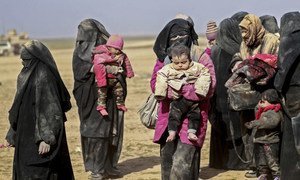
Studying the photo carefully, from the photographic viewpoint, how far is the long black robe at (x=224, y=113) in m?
8.45

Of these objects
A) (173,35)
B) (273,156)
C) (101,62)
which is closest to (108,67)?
(101,62)

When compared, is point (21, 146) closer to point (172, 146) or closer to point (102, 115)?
point (172, 146)

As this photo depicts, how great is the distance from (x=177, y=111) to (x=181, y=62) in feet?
1.52

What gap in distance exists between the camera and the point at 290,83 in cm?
532

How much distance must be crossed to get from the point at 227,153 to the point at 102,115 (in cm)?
184

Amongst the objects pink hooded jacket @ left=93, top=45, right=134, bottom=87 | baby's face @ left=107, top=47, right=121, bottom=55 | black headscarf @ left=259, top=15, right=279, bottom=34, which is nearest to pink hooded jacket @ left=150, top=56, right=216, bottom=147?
pink hooded jacket @ left=93, top=45, right=134, bottom=87

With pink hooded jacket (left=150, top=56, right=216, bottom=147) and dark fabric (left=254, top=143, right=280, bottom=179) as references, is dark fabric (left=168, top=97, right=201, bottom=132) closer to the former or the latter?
pink hooded jacket (left=150, top=56, right=216, bottom=147)

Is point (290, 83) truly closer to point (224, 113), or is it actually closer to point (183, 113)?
point (183, 113)

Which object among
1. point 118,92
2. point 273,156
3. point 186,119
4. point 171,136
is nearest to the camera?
point 171,136

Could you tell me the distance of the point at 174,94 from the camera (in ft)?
20.0

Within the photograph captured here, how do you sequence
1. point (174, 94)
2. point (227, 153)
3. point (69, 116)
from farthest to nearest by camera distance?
1. point (69, 116)
2. point (227, 153)
3. point (174, 94)

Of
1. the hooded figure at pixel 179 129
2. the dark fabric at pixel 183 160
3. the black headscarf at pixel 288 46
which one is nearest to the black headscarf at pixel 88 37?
the hooded figure at pixel 179 129

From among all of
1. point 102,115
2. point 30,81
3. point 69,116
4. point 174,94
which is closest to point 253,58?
point 174,94

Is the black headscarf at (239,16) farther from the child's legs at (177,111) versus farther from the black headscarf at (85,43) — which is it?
the child's legs at (177,111)
